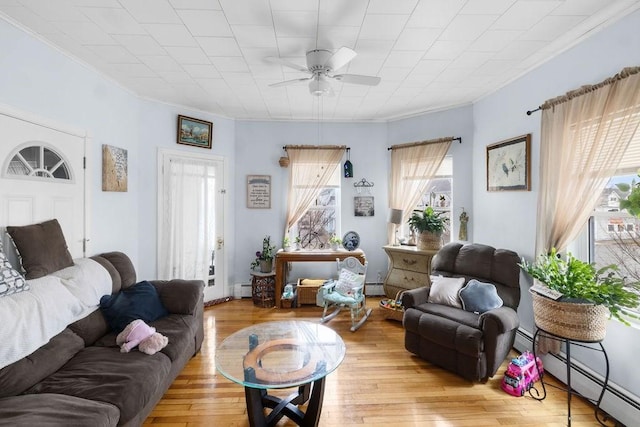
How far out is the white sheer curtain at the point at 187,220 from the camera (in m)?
3.79

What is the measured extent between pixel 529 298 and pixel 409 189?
2027 mm

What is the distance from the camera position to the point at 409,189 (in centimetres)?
427

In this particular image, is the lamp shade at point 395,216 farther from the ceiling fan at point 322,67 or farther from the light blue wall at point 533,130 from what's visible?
the ceiling fan at point 322,67

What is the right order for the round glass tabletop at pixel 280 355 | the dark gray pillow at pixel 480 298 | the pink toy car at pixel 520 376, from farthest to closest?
the dark gray pillow at pixel 480 298 < the pink toy car at pixel 520 376 < the round glass tabletop at pixel 280 355

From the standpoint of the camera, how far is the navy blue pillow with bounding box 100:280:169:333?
90.6 inches

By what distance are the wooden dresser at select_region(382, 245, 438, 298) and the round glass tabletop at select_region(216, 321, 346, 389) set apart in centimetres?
193

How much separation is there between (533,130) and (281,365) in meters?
3.10

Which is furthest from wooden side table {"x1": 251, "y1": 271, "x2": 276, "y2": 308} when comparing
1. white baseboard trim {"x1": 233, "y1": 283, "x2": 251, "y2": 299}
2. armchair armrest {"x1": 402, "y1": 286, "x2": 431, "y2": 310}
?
armchair armrest {"x1": 402, "y1": 286, "x2": 431, "y2": 310}

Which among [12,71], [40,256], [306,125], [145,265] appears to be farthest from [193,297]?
[306,125]

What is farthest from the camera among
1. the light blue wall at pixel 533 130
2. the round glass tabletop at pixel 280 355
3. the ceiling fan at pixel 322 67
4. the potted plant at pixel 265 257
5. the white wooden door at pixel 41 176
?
the potted plant at pixel 265 257

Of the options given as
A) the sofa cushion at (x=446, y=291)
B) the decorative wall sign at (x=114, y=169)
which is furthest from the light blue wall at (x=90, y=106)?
the sofa cushion at (x=446, y=291)

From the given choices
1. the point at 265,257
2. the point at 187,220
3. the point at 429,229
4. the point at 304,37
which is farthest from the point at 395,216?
the point at 187,220

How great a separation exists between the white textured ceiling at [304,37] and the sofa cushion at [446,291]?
2151mm

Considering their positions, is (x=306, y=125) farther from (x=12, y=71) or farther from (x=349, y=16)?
(x=12, y=71)
